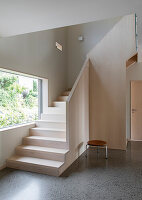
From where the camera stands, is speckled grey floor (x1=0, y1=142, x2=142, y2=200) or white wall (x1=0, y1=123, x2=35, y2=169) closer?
speckled grey floor (x1=0, y1=142, x2=142, y2=200)

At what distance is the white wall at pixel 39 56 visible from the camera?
3.57 meters

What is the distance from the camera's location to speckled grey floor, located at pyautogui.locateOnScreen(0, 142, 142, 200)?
7.86 ft

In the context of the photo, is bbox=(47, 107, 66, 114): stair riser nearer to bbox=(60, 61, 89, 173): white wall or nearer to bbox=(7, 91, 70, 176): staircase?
bbox=(7, 91, 70, 176): staircase

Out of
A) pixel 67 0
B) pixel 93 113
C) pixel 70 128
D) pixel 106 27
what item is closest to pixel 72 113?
pixel 70 128

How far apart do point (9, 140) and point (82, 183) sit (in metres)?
1.86

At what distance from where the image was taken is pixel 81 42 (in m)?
6.14

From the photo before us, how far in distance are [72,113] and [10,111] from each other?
5.04ft

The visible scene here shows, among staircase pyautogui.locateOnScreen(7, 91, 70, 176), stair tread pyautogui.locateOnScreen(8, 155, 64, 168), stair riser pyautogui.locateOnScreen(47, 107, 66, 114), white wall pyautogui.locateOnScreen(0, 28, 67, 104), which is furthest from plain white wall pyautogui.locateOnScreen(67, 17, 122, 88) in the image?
stair tread pyautogui.locateOnScreen(8, 155, 64, 168)

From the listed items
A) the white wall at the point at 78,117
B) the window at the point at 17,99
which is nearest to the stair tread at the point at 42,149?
the white wall at the point at 78,117

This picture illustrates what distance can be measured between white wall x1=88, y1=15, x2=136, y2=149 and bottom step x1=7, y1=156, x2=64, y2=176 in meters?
2.11

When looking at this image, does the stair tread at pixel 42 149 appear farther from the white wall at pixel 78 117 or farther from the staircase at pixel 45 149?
the white wall at pixel 78 117

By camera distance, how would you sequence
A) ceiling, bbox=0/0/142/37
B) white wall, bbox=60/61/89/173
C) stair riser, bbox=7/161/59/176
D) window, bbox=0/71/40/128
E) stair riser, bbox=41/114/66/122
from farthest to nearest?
stair riser, bbox=41/114/66/122
window, bbox=0/71/40/128
white wall, bbox=60/61/89/173
stair riser, bbox=7/161/59/176
ceiling, bbox=0/0/142/37

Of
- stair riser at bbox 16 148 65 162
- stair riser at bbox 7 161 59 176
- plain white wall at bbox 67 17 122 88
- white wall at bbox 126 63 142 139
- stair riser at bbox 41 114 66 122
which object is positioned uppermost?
plain white wall at bbox 67 17 122 88

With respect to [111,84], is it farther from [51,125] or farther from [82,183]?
[82,183]
